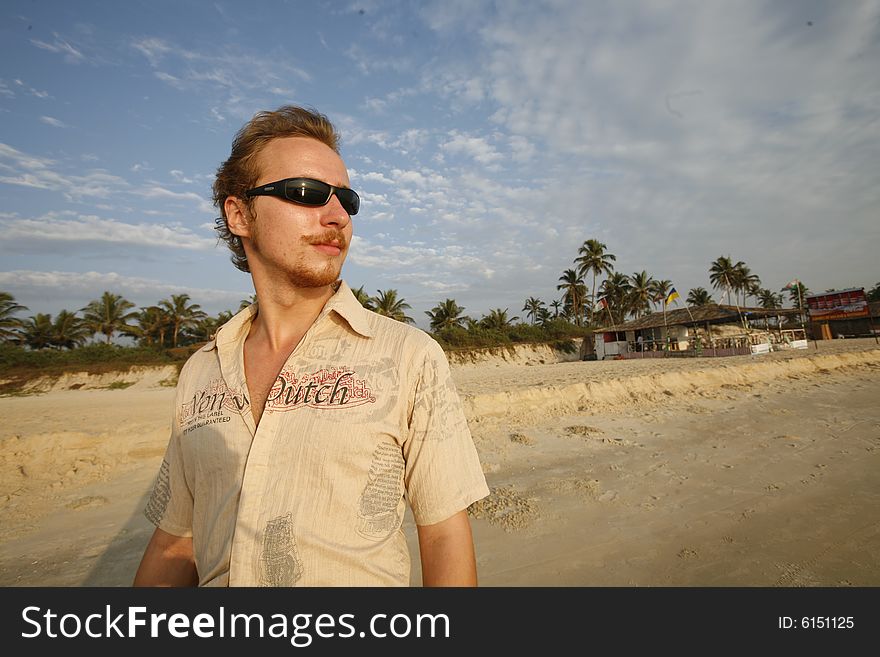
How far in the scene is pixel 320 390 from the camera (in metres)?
1.29

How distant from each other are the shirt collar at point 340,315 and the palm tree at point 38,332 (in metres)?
41.8

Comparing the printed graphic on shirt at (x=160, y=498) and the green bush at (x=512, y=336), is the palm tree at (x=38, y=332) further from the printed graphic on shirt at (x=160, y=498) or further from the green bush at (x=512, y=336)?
the printed graphic on shirt at (x=160, y=498)

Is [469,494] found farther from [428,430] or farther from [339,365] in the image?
[339,365]

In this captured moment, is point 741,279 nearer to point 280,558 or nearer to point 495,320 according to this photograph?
point 495,320

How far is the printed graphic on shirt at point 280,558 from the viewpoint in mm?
1142

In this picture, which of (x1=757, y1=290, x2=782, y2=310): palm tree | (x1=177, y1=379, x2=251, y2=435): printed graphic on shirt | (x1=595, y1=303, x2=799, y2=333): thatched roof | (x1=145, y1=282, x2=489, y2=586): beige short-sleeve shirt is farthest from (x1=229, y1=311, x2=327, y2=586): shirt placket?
(x1=757, y1=290, x2=782, y2=310): palm tree

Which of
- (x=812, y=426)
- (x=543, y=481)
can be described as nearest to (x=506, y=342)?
(x=812, y=426)

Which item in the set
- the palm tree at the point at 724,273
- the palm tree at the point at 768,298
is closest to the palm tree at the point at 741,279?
the palm tree at the point at 724,273

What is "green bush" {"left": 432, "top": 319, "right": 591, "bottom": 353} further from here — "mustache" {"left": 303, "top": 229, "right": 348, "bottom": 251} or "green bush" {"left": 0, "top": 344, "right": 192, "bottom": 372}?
"mustache" {"left": 303, "top": 229, "right": 348, "bottom": 251}

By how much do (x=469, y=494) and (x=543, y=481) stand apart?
4.23 m

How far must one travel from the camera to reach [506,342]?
35.1m

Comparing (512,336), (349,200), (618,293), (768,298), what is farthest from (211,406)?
(768,298)

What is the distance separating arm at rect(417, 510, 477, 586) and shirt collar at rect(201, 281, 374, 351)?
65 centimetres
